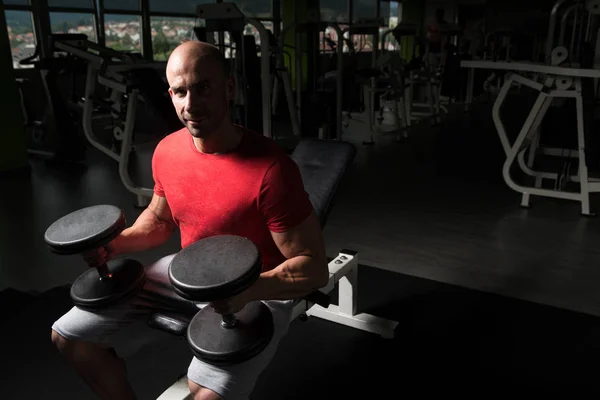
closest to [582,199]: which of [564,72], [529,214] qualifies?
[529,214]

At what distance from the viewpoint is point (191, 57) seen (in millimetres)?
861

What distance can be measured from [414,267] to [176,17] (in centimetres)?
520

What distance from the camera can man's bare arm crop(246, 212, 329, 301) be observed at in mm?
894

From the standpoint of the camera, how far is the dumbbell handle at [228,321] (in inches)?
32.3

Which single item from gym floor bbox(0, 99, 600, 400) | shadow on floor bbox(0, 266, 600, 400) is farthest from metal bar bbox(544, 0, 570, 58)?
shadow on floor bbox(0, 266, 600, 400)

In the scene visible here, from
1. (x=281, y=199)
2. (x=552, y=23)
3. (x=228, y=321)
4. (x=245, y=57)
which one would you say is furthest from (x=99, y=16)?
(x=228, y=321)

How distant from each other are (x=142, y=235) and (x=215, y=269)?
40 centimetres

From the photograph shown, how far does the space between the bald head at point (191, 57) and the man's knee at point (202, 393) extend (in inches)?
20.7

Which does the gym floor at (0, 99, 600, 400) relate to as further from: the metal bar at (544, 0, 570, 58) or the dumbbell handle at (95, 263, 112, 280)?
the metal bar at (544, 0, 570, 58)

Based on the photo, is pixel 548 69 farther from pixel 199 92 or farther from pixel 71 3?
pixel 71 3

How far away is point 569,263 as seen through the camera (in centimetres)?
205

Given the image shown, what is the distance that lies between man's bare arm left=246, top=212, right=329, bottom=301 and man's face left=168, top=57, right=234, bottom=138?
24 cm

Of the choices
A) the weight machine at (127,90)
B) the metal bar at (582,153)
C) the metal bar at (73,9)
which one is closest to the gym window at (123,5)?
the metal bar at (73,9)

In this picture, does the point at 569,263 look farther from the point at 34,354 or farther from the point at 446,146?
the point at 446,146
